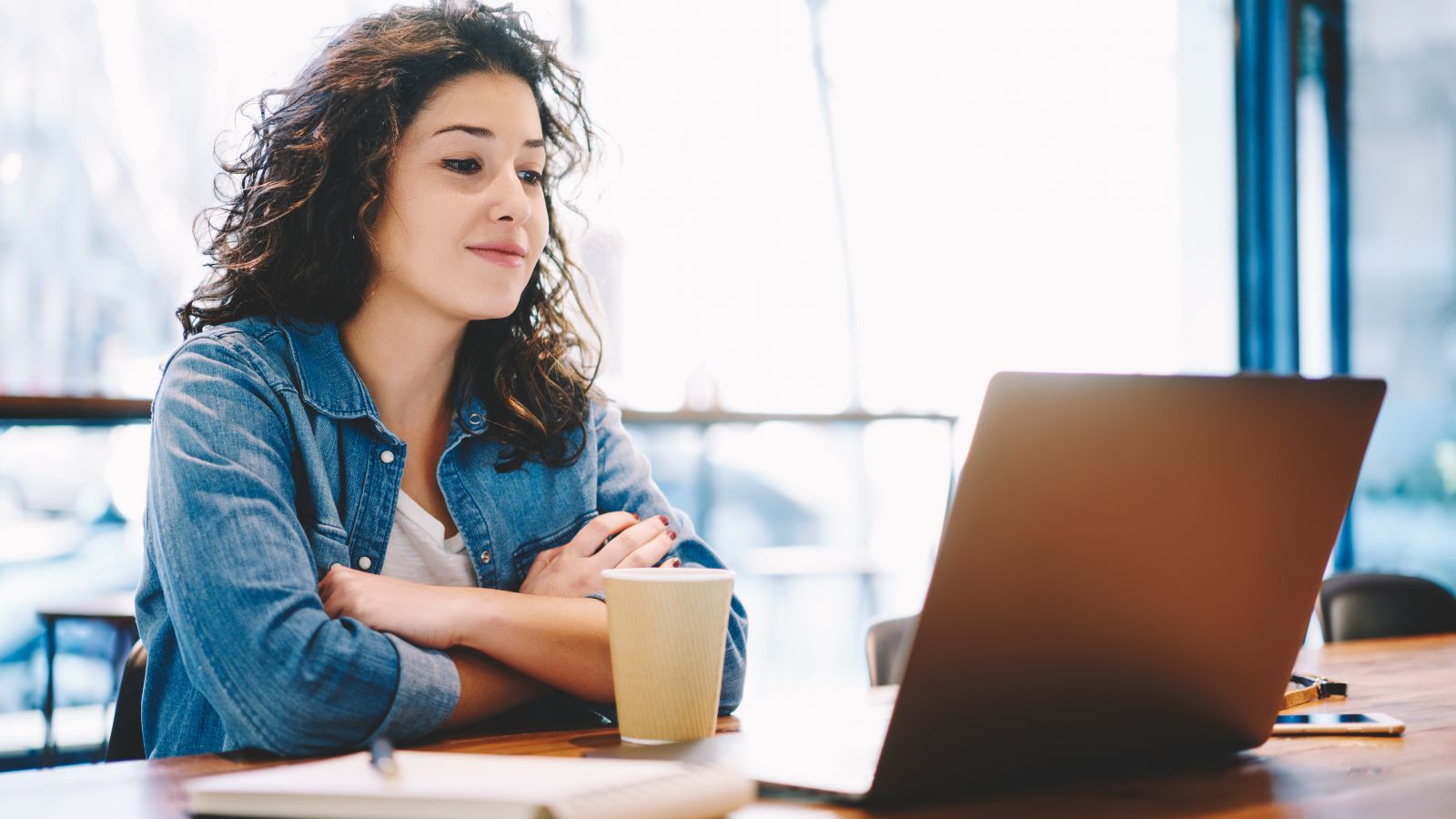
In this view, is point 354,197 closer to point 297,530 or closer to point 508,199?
point 508,199

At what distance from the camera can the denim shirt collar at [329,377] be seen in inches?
50.4

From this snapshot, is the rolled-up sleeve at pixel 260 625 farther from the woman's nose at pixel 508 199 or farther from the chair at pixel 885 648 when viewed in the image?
the chair at pixel 885 648

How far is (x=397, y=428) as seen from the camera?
140cm

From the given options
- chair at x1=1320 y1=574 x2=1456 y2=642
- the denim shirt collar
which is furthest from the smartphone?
chair at x1=1320 y1=574 x2=1456 y2=642

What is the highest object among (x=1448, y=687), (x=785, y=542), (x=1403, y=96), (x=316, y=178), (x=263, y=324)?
(x=1403, y=96)

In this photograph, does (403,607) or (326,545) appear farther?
(326,545)

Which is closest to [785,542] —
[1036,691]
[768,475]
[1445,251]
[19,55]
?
[768,475]

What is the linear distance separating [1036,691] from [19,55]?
4.43 meters

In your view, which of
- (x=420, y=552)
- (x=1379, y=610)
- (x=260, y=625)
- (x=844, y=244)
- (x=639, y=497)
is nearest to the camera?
(x=260, y=625)

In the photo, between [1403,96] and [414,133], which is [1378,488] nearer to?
[1403,96]

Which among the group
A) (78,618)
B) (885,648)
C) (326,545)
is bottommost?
(78,618)

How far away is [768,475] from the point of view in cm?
572

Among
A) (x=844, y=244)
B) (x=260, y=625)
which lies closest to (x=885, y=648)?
(x=260, y=625)

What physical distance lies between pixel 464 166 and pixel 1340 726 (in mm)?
1046
